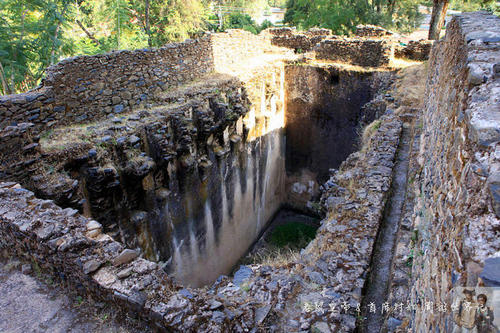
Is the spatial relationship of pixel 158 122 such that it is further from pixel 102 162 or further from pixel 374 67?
pixel 374 67

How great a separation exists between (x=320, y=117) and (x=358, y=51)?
2554 millimetres

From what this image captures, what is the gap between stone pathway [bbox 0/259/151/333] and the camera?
3.11m

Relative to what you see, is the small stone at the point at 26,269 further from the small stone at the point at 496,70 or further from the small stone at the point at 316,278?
the small stone at the point at 496,70

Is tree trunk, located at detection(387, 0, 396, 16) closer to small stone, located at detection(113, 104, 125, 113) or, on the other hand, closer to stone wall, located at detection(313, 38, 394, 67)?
stone wall, located at detection(313, 38, 394, 67)

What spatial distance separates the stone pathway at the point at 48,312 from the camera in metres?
3.11

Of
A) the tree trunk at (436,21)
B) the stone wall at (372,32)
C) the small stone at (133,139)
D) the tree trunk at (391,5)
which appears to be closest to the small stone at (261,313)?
the small stone at (133,139)

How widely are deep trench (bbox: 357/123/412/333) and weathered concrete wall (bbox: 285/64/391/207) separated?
5.13m

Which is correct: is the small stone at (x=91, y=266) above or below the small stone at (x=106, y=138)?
below

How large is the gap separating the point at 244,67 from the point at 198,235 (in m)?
5.95

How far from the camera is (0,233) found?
3896 mm

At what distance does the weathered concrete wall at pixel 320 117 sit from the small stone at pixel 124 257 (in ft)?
27.7

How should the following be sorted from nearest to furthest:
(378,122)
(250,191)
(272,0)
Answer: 1. (378,122)
2. (250,191)
3. (272,0)

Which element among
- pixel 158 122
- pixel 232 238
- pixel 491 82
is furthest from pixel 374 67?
pixel 491 82

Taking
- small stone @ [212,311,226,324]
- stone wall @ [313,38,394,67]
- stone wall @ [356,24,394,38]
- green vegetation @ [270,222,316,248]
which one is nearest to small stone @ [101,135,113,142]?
small stone @ [212,311,226,324]
